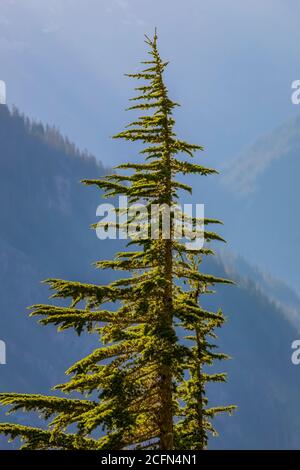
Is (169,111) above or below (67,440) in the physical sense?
above

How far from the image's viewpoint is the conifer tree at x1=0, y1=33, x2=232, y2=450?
57.7 feet

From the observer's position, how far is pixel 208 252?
19.8 meters

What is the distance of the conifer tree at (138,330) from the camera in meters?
17.6

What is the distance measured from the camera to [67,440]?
61.3 feet

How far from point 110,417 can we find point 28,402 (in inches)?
85.3

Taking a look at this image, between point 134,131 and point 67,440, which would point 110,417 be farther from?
point 134,131

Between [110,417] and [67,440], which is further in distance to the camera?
[67,440]

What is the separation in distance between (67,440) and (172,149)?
7.63 metres

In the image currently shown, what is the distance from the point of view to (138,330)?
20.0 meters

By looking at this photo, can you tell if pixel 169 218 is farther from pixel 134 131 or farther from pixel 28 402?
pixel 28 402
